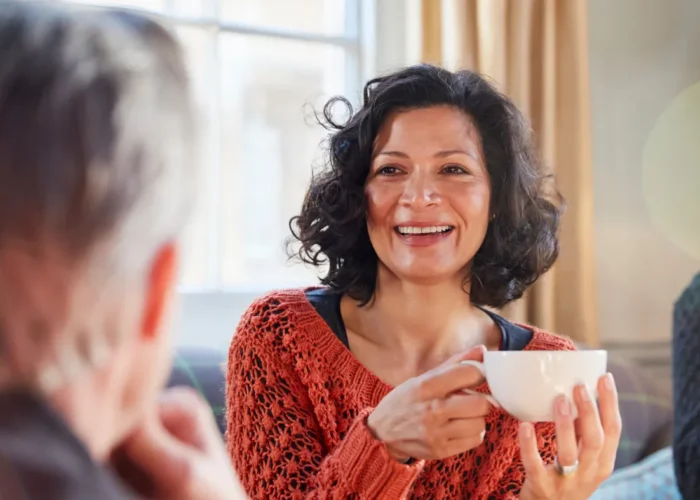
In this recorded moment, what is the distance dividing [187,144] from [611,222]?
1.50m

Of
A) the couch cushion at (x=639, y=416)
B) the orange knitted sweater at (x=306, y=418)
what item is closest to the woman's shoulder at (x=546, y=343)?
the orange knitted sweater at (x=306, y=418)

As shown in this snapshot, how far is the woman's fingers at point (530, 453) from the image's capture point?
64cm

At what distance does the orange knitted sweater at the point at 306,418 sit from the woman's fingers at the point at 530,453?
13 cm

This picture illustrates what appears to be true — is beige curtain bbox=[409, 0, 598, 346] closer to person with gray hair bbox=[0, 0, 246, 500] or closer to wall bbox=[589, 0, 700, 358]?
wall bbox=[589, 0, 700, 358]

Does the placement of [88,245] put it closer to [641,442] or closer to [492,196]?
[492,196]

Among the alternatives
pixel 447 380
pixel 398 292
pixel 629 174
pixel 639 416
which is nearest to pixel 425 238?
pixel 398 292

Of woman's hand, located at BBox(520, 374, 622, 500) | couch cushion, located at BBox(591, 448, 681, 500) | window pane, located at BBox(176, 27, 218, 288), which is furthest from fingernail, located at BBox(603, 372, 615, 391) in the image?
couch cushion, located at BBox(591, 448, 681, 500)

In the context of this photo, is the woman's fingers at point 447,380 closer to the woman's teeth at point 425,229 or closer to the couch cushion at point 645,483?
the woman's teeth at point 425,229

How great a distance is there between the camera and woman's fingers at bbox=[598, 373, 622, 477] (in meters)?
0.61

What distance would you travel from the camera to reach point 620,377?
1405mm

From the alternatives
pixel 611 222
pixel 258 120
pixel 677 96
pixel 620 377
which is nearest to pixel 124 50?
pixel 258 120

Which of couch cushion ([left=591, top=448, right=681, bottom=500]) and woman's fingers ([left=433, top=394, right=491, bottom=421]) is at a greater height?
woman's fingers ([left=433, top=394, right=491, bottom=421])

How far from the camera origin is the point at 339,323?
3.03ft

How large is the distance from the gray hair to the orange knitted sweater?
453 mm
